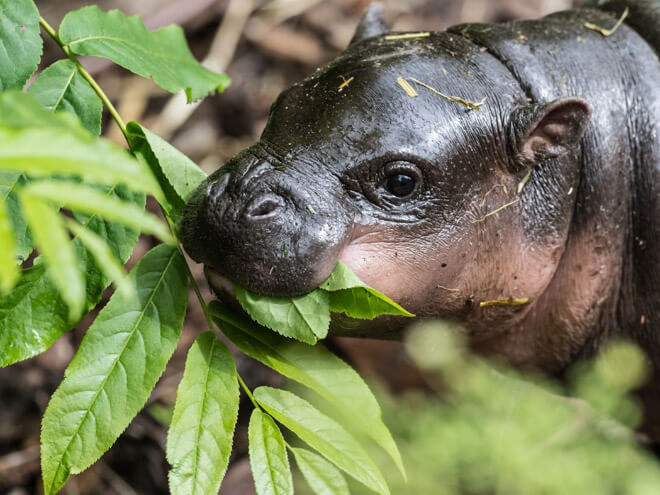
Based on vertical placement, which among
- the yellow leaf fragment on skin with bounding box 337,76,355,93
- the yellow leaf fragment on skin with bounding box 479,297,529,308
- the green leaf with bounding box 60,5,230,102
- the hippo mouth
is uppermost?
the yellow leaf fragment on skin with bounding box 337,76,355,93

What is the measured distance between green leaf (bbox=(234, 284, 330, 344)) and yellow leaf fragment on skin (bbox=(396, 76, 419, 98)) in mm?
677

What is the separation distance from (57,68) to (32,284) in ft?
1.91

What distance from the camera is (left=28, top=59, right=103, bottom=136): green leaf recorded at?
212 centimetres

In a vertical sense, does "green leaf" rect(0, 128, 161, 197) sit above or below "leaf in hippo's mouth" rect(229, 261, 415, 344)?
above

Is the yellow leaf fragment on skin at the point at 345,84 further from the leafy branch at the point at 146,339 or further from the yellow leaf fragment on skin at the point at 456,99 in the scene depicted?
the leafy branch at the point at 146,339

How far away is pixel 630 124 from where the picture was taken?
282cm

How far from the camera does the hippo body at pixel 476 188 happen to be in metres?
2.19

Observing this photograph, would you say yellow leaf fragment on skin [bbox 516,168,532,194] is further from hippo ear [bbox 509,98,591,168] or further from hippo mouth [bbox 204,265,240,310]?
hippo mouth [bbox 204,265,240,310]

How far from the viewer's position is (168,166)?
2258mm

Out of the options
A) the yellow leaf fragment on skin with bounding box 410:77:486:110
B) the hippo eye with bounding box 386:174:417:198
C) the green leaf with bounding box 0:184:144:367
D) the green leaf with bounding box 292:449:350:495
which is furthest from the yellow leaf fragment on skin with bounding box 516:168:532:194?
the green leaf with bounding box 0:184:144:367

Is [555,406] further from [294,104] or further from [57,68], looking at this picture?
[57,68]

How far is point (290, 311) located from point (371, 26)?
4.58ft

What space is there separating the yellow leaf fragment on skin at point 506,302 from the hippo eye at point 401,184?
1.82 feet

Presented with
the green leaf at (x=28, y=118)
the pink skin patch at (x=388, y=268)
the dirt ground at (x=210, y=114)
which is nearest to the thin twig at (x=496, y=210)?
the pink skin patch at (x=388, y=268)
